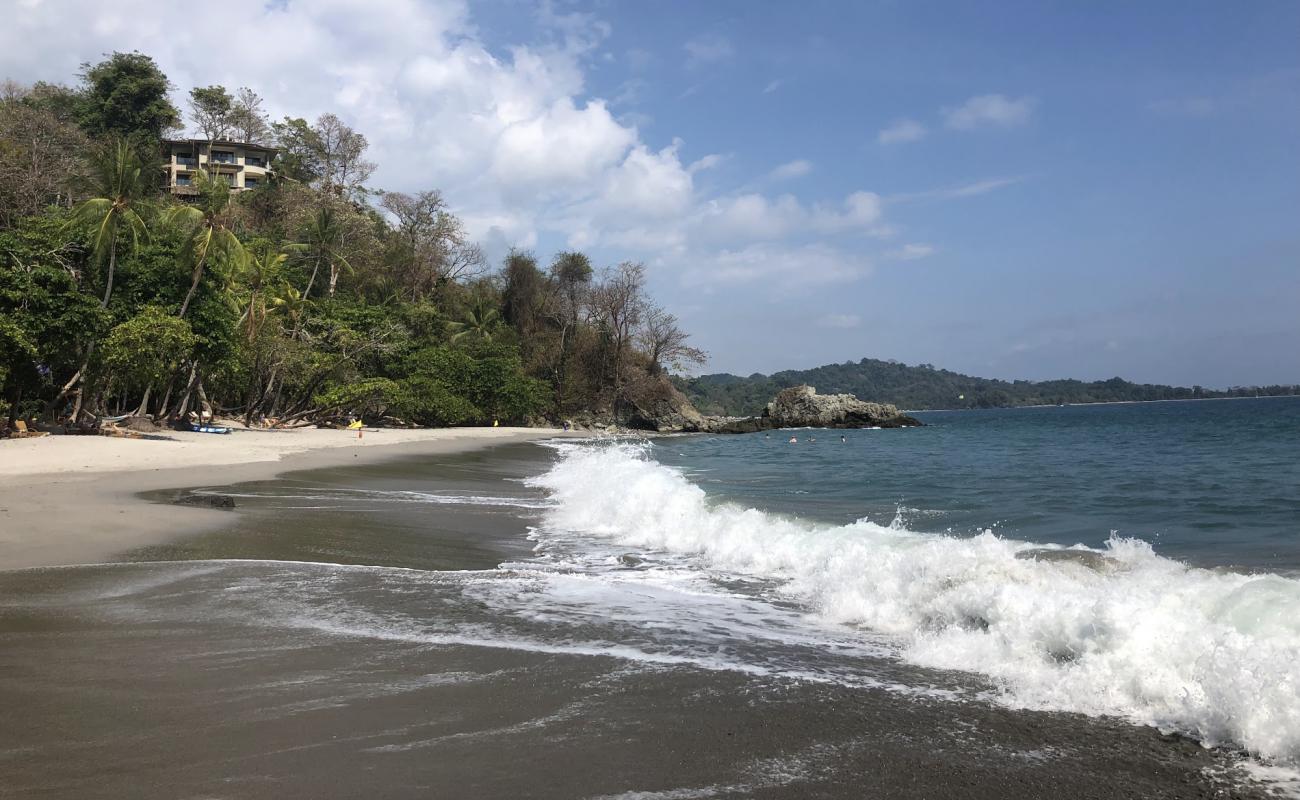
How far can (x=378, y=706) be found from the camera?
4.23m

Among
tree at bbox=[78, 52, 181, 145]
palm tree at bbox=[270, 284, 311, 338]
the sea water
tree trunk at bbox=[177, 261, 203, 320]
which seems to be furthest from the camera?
tree at bbox=[78, 52, 181, 145]

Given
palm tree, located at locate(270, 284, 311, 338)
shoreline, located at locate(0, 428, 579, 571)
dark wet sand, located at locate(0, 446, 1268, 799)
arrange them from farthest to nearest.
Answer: palm tree, located at locate(270, 284, 311, 338) < shoreline, located at locate(0, 428, 579, 571) < dark wet sand, located at locate(0, 446, 1268, 799)

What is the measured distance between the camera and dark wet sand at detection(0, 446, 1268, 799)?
11.3 ft

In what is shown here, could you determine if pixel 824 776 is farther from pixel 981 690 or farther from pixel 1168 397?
pixel 1168 397

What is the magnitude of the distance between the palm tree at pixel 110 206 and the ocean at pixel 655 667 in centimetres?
1648

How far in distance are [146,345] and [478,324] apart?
38.7m

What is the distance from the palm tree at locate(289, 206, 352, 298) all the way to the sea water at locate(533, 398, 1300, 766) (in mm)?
28926

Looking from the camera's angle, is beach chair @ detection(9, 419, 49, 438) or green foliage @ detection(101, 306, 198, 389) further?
green foliage @ detection(101, 306, 198, 389)

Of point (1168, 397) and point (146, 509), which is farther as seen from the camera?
point (1168, 397)

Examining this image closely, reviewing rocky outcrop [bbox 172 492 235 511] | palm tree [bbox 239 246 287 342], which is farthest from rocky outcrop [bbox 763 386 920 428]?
rocky outcrop [bbox 172 492 235 511]

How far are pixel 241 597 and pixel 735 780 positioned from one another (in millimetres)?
4868

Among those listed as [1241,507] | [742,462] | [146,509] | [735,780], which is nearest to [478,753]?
[735,780]

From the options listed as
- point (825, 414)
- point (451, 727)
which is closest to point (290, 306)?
point (451, 727)

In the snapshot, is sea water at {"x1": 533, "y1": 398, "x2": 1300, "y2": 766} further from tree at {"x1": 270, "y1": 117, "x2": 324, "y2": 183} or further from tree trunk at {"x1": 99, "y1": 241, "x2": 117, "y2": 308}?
tree at {"x1": 270, "y1": 117, "x2": 324, "y2": 183}
